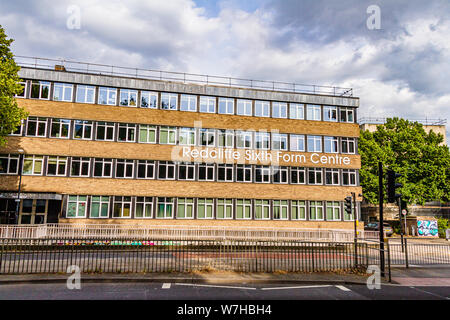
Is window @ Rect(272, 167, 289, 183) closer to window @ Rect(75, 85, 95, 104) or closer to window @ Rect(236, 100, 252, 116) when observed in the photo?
window @ Rect(236, 100, 252, 116)

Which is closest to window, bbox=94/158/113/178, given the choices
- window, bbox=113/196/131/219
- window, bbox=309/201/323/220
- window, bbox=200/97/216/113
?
window, bbox=113/196/131/219

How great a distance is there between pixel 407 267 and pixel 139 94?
902 inches

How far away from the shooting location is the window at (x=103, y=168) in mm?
26219

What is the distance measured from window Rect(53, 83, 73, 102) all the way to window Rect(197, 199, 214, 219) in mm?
13621

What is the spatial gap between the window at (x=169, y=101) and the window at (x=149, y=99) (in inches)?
23.4

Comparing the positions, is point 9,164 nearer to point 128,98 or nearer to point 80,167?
point 80,167

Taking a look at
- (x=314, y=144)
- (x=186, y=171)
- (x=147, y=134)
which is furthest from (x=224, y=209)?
(x=314, y=144)

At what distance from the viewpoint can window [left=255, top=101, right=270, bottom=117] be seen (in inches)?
1176

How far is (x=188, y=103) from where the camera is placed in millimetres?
28672

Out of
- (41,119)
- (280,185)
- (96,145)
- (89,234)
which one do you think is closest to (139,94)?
(96,145)

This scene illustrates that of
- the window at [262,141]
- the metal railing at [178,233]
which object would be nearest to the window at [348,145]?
the window at [262,141]

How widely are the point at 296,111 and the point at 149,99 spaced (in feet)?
44.1

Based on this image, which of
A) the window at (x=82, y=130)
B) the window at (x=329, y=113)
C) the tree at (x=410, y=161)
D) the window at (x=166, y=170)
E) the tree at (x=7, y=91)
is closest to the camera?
the tree at (x=7, y=91)

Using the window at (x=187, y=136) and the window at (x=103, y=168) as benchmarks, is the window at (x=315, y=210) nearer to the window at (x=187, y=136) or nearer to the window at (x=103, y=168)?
the window at (x=187, y=136)
